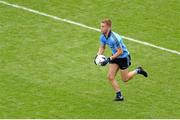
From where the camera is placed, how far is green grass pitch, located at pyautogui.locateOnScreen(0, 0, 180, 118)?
1669cm

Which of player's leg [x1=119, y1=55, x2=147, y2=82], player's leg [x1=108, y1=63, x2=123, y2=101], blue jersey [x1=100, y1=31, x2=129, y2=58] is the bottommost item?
player's leg [x1=108, y1=63, x2=123, y2=101]

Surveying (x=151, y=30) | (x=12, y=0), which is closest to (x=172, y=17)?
(x=151, y=30)

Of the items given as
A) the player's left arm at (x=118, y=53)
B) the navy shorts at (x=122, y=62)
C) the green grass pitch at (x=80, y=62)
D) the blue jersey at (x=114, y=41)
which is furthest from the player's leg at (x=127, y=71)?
the green grass pitch at (x=80, y=62)

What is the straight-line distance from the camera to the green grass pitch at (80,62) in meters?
16.7

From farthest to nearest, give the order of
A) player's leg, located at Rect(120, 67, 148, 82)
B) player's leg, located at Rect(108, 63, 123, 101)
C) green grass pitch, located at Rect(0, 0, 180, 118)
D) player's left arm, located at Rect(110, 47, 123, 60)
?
player's leg, located at Rect(120, 67, 148, 82)
player's leg, located at Rect(108, 63, 123, 101)
player's left arm, located at Rect(110, 47, 123, 60)
green grass pitch, located at Rect(0, 0, 180, 118)

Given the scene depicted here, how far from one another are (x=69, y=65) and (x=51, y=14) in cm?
427

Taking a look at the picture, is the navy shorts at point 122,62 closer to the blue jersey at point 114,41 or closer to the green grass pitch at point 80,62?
the blue jersey at point 114,41

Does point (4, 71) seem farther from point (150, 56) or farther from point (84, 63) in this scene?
point (150, 56)

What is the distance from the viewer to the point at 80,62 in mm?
19688

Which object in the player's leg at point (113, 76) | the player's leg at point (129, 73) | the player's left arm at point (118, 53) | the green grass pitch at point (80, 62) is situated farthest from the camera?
the player's leg at point (129, 73)

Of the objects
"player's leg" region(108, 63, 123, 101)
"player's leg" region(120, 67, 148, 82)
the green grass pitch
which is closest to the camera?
the green grass pitch

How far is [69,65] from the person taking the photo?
1941 cm

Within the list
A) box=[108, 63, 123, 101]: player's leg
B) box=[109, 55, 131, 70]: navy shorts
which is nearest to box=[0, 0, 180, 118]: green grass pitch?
box=[108, 63, 123, 101]: player's leg

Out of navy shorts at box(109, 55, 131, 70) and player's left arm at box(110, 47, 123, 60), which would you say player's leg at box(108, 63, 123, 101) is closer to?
navy shorts at box(109, 55, 131, 70)
